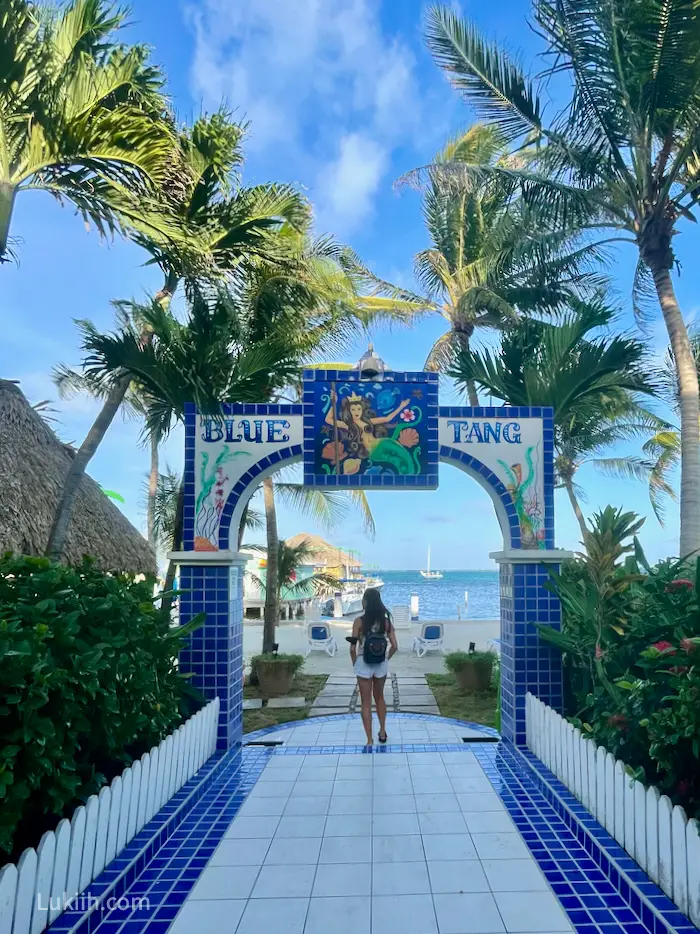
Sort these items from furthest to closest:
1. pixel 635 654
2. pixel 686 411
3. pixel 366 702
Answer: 1. pixel 686 411
2. pixel 366 702
3. pixel 635 654

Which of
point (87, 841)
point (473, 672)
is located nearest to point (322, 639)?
point (473, 672)

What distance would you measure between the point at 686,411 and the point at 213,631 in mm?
6524

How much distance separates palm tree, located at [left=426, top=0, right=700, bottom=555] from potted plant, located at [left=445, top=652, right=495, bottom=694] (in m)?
3.70

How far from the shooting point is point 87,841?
3.24m

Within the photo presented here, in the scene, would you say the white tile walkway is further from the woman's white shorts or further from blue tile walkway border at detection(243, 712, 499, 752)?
blue tile walkway border at detection(243, 712, 499, 752)

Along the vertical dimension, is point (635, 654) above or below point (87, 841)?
above

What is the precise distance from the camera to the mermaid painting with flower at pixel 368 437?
6379 mm

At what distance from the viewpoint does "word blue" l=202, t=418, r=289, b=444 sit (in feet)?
20.9

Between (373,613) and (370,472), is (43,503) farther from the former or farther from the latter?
(373,613)

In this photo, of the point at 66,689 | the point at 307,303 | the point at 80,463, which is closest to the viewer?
the point at 66,689

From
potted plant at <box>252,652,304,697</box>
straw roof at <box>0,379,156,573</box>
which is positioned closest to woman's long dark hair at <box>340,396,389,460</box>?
straw roof at <box>0,379,156,573</box>

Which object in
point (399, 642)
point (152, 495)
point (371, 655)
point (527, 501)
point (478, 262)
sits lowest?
point (399, 642)

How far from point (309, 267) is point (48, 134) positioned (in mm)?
3572

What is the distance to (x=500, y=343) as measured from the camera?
715 cm
